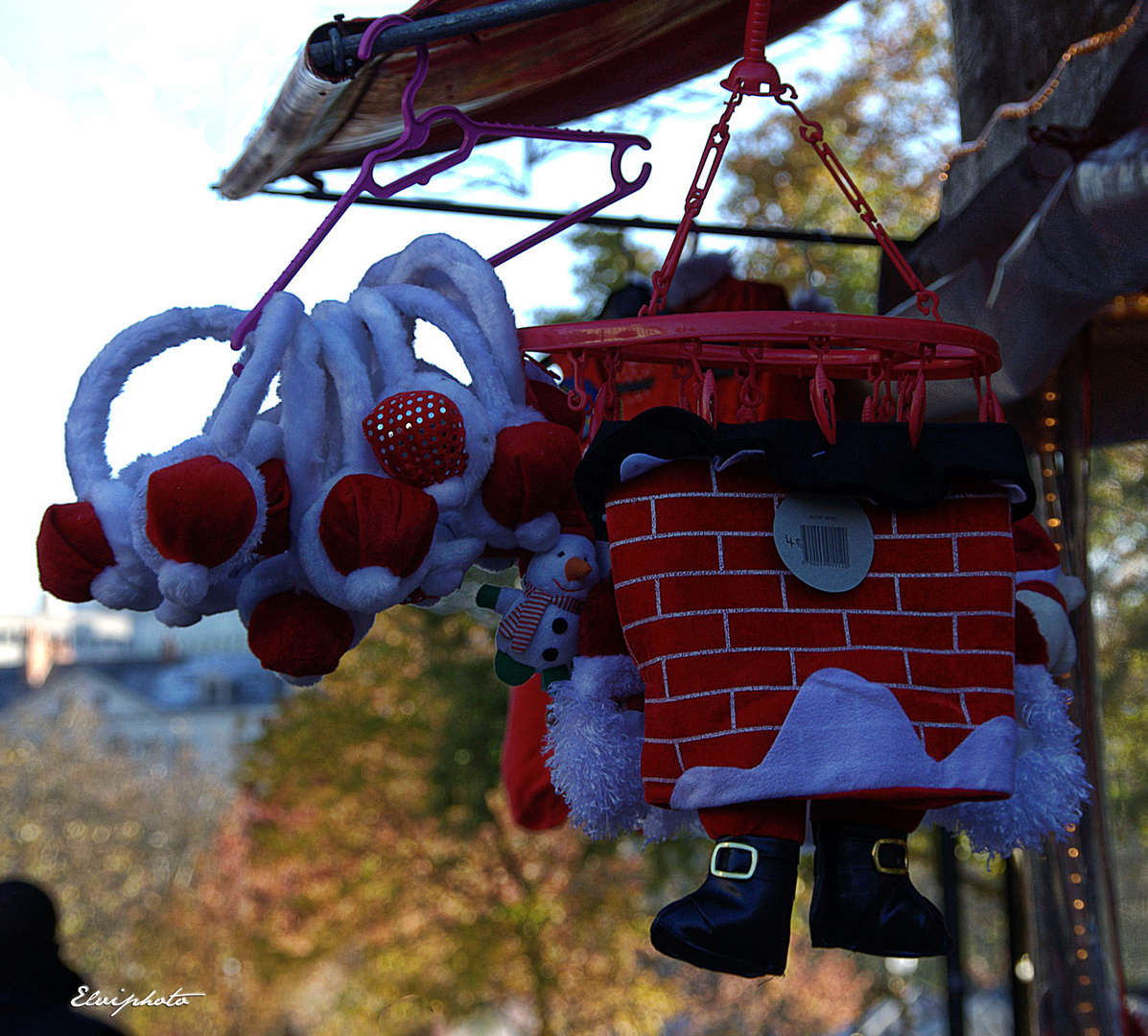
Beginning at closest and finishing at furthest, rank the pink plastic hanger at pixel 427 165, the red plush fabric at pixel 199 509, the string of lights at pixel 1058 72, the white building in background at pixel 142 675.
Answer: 1. the red plush fabric at pixel 199 509
2. the pink plastic hanger at pixel 427 165
3. the string of lights at pixel 1058 72
4. the white building in background at pixel 142 675

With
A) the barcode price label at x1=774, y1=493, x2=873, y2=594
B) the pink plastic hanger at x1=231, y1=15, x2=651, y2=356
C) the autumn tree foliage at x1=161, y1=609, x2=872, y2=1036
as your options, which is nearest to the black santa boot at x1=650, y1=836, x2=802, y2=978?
the barcode price label at x1=774, y1=493, x2=873, y2=594

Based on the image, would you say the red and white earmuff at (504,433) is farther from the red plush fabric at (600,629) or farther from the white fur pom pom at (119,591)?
the white fur pom pom at (119,591)

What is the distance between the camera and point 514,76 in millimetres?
1428

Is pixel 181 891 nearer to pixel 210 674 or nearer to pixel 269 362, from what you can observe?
pixel 269 362

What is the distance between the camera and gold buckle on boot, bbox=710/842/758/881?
891mm

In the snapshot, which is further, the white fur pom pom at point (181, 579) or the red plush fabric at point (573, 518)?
the red plush fabric at point (573, 518)

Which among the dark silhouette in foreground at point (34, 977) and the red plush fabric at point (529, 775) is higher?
the red plush fabric at point (529, 775)

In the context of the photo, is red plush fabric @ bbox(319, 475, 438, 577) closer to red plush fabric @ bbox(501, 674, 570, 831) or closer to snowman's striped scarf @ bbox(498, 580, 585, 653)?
snowman's striped scarf @ bbox(498, 580, 585, 653)

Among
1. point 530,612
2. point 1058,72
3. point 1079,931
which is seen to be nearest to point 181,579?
point 530,612

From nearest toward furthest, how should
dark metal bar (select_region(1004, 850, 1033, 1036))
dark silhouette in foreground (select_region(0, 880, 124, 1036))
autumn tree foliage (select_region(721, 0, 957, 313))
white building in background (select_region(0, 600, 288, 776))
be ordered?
dark silhouette in foreground (select_region(0, 880, 124, 1036))
dark metal bar (select_region(1004, 850, 1033, 1036))
autumn tree foliage (select_region(721, 0, 957, 313))
white building in background (select_region(0, 600, 288, 776))

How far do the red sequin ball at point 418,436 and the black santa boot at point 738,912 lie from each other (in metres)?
0.38

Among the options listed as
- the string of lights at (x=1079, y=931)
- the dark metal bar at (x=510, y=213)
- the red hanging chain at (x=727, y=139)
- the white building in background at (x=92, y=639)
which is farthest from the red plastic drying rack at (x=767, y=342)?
the white building in background at (x=92, y=639)

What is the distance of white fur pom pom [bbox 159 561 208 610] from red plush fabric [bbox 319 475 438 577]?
3.9 inches

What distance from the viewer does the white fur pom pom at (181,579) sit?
88 centimetres
